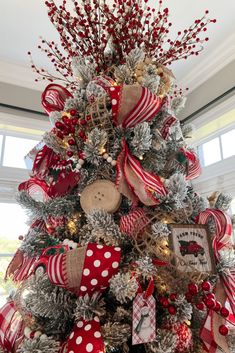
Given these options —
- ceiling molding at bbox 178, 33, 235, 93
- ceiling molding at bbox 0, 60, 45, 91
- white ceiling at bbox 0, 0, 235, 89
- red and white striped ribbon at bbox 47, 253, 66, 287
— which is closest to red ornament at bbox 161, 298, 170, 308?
red and white striped ribbon at bbox 47, 253, 66, 287

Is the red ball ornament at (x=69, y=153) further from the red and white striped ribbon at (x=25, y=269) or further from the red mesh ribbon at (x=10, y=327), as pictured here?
the red mesh ribbon at (x=10, y=327)

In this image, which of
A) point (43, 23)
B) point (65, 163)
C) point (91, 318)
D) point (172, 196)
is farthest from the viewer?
point (43, 23)

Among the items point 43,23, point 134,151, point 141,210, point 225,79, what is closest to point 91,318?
point 141,210

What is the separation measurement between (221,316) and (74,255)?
0.37 m

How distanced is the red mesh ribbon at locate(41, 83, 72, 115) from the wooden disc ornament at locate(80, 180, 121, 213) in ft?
1.12

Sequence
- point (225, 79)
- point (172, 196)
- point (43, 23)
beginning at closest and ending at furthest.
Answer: point (172, 196)
point (43, 23)
point (225, 79)

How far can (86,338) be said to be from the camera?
553 mm

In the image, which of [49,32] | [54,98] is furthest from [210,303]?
[49,32]

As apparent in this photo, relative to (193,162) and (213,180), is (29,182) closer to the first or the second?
(193,162)

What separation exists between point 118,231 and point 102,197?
0.34 ft

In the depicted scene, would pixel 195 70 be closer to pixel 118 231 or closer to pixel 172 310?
pixel 118 231

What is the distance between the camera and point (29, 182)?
952mm

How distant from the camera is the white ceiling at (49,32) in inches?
58.5

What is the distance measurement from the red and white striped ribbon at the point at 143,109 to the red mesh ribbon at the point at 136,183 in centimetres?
11
